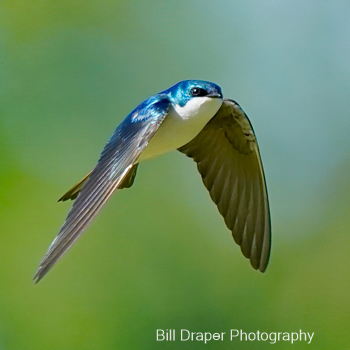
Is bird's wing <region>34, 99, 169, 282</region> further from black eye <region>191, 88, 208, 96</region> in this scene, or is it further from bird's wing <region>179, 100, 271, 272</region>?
bird's wing <region>179, 100, 271, 272</region>

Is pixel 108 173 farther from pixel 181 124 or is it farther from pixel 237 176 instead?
pixel 237 176

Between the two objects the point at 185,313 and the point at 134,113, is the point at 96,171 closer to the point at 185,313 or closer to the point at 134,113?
the point at 134,113

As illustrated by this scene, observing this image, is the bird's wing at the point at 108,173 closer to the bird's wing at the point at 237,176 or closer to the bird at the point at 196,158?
the bird at the point at 196,158

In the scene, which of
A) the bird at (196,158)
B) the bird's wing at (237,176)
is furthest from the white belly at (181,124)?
the bird's wing at (237,176)

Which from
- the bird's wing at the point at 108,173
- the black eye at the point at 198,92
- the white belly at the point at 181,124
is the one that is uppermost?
the black eye at the point at 198,92

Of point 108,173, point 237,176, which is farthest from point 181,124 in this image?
point 237,176

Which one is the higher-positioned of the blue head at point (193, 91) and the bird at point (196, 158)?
the blue head at point (193, 91)
